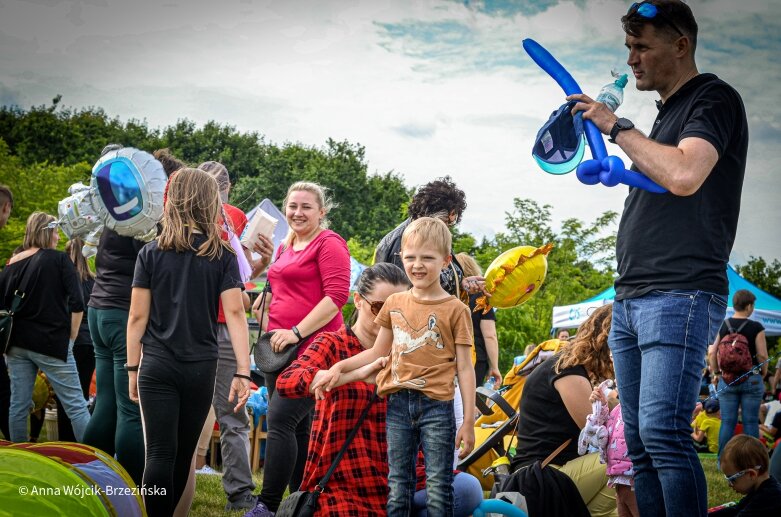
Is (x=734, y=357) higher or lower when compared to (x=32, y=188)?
lower

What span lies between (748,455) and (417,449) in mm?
2073

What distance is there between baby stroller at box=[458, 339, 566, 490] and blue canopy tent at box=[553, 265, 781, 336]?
275 inches

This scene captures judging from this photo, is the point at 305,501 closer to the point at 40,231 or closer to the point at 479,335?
the point at 479,335

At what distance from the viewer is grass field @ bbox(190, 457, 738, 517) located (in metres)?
4.79

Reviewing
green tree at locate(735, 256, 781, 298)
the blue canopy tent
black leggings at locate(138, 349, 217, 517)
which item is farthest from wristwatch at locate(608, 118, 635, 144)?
green tree at locate(735, 256, 781, 298)

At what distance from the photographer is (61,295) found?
6.17 metres

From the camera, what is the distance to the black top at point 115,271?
A: 4477 millimetres

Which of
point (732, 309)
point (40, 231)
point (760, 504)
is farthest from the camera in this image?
point (732, 309)

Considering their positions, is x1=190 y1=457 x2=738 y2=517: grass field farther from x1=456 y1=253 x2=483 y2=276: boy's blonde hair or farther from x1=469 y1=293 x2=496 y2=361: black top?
→ x1=456 y1=253 x2=483 y2=276: boy's blonde hair

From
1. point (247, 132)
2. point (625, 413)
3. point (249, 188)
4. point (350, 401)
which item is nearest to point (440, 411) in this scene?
point (350, 401)

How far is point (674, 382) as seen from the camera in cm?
242

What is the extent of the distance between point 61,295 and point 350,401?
12.3 ft

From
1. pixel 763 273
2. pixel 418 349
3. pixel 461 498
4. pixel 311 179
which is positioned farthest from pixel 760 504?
pixel 763 273

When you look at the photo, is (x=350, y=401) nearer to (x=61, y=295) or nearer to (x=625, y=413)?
(x=625, y=413)
